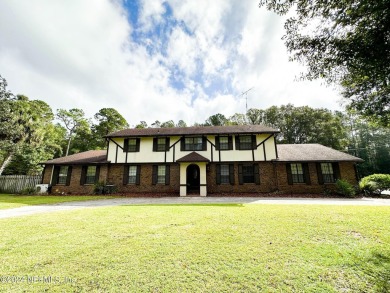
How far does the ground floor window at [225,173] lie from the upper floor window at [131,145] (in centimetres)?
812

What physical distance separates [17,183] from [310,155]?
2884 cm

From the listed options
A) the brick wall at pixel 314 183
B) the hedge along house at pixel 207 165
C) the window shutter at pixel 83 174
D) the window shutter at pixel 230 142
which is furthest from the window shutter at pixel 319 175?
the window shutter at pixel 83 174

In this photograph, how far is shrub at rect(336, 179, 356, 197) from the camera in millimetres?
12922

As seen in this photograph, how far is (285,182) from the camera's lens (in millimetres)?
14891

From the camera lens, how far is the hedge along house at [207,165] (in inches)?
583

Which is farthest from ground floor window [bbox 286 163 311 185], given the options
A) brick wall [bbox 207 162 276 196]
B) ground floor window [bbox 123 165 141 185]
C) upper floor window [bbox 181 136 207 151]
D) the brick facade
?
ground floor window [bbox 123 165 141 185]

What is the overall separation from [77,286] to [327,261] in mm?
4311

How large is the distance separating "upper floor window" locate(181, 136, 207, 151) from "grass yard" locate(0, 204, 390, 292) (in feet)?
35.2

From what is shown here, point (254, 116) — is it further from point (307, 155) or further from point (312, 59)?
point (312, 59)

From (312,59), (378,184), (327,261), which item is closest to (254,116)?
(378,184)

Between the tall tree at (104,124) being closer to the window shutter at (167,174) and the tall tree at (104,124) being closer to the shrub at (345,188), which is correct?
the window shutter at (167,174)

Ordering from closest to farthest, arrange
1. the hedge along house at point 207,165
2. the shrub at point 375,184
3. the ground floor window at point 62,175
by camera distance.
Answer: the shrub at point 375,184 → the hedge along house at point 207,165 → the ground floor window at point 62,175

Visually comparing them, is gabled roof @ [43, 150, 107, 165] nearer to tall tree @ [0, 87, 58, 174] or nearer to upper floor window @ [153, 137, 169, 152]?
upper floor window @ [153, 137, 169, 152]

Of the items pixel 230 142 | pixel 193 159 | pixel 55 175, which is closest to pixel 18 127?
pixel 55 175
